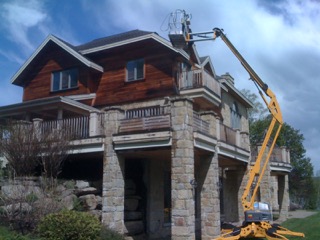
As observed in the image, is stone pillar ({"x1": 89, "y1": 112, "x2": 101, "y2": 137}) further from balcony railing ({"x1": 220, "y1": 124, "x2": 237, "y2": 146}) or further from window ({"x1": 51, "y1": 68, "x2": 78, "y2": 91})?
window ({"x1": 51, "y1": 68, "x2": 78, "y2": 91})

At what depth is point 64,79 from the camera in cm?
2380

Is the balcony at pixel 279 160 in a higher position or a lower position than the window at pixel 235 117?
lower

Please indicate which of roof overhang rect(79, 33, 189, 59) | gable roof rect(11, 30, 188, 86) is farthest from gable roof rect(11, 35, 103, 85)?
roof overhang rect(79, 33, 189, 59)

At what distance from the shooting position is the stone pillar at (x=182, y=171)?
13.6 m

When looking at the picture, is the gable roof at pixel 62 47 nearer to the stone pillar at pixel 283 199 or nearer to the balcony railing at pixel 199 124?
the balcony railing at pixel 199 124

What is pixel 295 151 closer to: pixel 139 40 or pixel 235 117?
pixel 235 117

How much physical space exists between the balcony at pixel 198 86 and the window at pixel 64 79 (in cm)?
666

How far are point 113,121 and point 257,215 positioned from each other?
6.66 m

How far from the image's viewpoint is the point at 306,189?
4709 centimetres

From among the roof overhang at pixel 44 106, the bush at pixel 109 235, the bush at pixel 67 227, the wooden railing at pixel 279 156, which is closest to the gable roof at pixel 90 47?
the roof overhang at pixel 44 106

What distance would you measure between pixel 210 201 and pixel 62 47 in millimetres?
12960

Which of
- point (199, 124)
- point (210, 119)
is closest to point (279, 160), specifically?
point (210, 119)

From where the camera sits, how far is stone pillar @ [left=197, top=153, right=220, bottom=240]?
53.4 ft

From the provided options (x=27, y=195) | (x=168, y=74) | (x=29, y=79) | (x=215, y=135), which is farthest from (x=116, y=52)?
(x=27, y=195)
